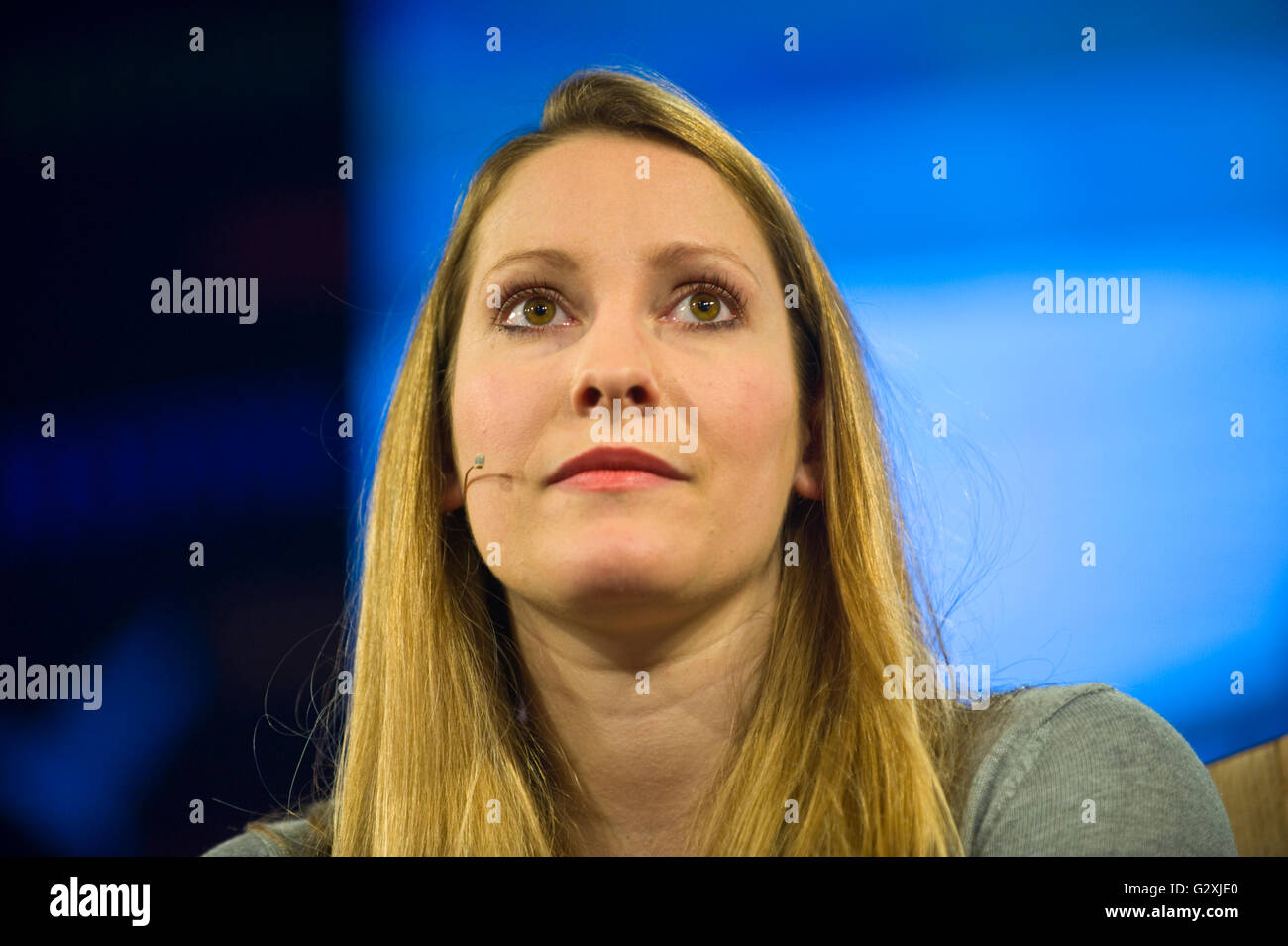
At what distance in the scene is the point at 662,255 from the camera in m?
1.69

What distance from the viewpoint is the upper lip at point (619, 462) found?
64.8 inches

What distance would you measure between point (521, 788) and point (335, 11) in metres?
1.43

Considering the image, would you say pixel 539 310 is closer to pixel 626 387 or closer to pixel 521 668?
pixel 626 387

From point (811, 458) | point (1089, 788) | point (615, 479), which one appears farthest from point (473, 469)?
point (1089, 788)

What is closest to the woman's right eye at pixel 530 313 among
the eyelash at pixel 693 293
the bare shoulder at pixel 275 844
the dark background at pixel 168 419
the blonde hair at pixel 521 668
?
the eyelash at pixel 693 293

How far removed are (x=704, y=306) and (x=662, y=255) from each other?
10 centimetres

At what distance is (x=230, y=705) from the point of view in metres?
1.92

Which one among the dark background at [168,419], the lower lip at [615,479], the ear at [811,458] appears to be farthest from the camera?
the dark background at [168,419]

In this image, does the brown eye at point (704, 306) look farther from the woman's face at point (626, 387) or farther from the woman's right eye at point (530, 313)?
the woman's right eye at point (530, 313)

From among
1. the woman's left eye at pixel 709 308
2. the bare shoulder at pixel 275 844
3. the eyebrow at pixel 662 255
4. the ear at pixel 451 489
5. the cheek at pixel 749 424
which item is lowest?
the bare shoulder at pixel 275 844

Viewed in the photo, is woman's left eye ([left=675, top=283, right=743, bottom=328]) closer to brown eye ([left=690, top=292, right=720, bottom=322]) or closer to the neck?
brown eye ([left=690, top=292, right=720, bottom=322])

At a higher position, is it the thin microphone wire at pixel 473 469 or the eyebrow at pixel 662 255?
the eyebrow at pixel 662 255
